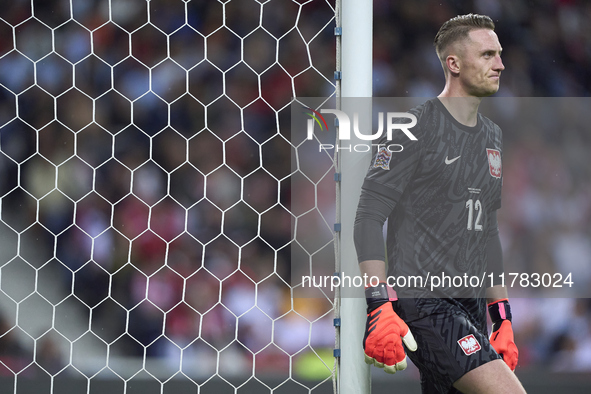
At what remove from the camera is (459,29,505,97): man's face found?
110 centimetres

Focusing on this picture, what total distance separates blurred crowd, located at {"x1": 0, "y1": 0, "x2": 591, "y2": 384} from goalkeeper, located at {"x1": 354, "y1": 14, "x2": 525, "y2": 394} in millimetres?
981

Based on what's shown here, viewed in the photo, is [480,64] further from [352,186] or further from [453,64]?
[352,186]

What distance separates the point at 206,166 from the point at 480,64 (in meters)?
1.28

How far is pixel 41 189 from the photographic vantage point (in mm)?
2123

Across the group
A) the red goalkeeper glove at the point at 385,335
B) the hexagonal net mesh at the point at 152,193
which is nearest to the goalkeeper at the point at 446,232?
the red goalkeeper glove at the point at 385,335

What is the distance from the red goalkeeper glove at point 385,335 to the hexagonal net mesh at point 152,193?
3.30 ft

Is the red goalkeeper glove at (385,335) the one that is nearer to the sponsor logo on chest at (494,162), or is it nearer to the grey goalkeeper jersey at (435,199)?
the grey goalkeeper jersey at (435,199)

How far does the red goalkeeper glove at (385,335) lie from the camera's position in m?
0.93

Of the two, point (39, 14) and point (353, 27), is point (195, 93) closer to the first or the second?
point (39, 14)

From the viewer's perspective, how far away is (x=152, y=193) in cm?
216

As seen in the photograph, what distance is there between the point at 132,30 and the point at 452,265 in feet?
5.60

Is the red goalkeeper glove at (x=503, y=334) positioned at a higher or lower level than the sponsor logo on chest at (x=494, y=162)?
lower

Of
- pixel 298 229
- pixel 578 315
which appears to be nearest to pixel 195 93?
pixel 298 229

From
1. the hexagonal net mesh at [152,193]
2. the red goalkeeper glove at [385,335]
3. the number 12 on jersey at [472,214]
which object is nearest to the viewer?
the red goalkeeper glove at [385,335]
